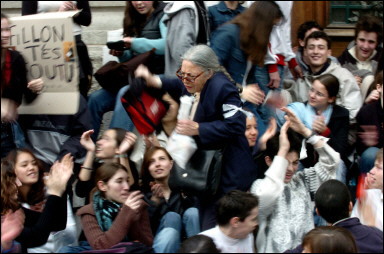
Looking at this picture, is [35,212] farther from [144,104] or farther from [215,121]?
[215,121]

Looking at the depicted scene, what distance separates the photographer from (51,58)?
19.8 ft

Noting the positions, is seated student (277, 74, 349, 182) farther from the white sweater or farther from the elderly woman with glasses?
the elderly woman with glasses

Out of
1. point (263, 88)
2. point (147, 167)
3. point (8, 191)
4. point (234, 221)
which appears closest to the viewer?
point (234, 221)

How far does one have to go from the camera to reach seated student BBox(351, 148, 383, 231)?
526cm

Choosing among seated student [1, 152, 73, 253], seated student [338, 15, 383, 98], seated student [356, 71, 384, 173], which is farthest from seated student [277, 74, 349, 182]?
seated student [1, 152, 73, 253]

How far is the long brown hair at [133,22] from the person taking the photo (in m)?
7.00

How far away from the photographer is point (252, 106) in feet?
20.2

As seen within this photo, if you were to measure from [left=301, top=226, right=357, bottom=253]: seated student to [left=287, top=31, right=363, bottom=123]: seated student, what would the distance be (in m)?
2.36

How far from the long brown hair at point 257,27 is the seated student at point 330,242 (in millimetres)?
1797

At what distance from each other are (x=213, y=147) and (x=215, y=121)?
5.9 inches

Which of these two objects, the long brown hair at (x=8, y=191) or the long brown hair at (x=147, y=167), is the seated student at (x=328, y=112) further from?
the long brown hair at (x=8, y=191)

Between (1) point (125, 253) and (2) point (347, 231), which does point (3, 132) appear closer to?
(1) point (125, 253)

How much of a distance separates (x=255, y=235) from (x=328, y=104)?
1486mm

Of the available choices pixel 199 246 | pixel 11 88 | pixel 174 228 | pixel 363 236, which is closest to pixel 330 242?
pixel 363 236
